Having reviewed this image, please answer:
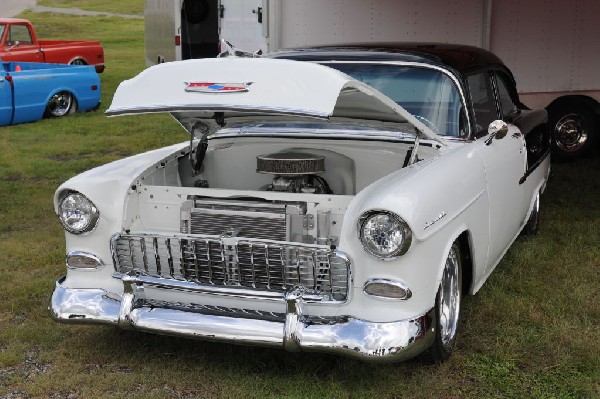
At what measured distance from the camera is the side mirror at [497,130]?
4.24m

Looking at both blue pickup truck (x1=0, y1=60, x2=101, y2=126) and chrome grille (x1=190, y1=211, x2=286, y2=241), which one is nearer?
chrome grille (x1=190, y1=211, x2=286, y2=241)

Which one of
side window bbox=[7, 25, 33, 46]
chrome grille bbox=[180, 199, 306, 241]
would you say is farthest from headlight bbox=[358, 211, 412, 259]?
side window bbox=[7, 25, 33, 46]

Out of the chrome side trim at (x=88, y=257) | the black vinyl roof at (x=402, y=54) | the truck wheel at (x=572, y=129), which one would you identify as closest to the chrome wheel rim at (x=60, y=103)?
the truck wheel at (x=572, y=129)

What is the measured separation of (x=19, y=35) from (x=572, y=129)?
29.3ft

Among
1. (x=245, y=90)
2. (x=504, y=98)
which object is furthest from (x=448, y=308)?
(x=504, y=98)

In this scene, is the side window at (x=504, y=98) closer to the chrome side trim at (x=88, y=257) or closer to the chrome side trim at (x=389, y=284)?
the chrome side trim at (x=389, y=284)

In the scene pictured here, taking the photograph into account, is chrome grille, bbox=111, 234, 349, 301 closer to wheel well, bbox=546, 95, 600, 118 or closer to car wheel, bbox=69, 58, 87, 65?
wheel well, bbox=546, 95, 600, 118

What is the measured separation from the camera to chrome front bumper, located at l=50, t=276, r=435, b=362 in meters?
3.16

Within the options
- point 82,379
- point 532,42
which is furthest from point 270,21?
point 82,379

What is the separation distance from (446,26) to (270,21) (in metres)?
1.79

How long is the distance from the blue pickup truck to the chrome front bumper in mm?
7986

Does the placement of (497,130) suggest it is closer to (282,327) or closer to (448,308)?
(448,308)

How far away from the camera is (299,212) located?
138 inches

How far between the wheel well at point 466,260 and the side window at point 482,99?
0.79 m
